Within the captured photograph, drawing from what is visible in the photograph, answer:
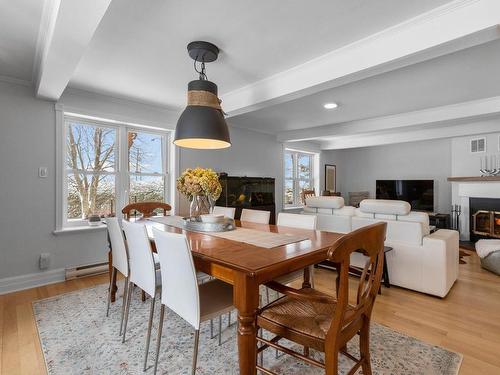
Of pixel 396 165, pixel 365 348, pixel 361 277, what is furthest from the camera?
pixel 396 165

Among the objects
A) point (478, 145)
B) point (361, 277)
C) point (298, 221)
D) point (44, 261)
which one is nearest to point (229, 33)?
point (298, 221)

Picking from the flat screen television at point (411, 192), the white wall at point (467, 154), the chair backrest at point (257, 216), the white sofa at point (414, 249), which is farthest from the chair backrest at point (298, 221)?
the flat screen television at point (411, 192)

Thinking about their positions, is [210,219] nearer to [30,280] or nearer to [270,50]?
[270,50]

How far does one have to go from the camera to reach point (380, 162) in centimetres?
714

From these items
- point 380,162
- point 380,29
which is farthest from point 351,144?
point 380,29

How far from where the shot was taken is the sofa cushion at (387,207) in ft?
9.48

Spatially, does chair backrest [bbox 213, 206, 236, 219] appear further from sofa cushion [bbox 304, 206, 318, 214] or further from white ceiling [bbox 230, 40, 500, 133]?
white ceiling [bbox 230, 40, 500, 133]

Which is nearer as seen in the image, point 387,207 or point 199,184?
point 199,184

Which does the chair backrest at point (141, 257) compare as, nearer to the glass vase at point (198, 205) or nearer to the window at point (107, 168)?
the glass vase at point (198, 205)

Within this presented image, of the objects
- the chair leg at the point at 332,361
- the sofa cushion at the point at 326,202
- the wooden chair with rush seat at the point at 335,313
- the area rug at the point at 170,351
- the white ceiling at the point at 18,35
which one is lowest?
the area rug at the point at 170,351

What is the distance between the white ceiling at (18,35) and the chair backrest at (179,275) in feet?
5.70

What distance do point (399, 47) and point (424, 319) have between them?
220cm

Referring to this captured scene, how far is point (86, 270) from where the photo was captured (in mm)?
3303

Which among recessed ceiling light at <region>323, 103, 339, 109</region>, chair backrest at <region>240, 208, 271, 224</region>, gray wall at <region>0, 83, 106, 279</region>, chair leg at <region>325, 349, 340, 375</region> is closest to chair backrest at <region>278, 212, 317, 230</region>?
chair backrest at <region>240, 208, 271, 224</region>
